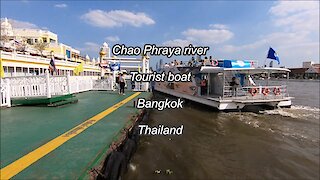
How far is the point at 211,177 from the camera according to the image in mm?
5012

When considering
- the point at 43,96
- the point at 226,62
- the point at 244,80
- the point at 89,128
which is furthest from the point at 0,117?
the point at 244,80

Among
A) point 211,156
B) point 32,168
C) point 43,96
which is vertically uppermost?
point 43,96

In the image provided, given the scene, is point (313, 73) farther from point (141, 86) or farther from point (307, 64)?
point (141, 86)

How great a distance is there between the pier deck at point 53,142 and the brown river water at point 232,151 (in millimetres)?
1223

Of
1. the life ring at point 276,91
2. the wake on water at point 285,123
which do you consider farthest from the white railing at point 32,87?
the life ring at point 276,91

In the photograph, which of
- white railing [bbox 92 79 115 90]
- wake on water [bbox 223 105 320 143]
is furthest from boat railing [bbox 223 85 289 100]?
white railing [bbox 92 79 115 90]

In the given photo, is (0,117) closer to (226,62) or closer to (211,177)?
(211,177)

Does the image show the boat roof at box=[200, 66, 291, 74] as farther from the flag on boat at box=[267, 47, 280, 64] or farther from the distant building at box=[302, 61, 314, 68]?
the distant building at box=[302, 61, 314, 68]

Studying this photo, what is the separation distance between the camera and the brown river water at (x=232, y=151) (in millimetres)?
5293

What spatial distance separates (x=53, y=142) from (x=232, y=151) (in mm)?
5406

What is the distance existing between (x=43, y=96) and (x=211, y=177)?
7665 mm

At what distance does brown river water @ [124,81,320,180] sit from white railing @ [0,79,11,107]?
5660 millimetres

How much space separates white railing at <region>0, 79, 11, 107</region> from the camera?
8039mm

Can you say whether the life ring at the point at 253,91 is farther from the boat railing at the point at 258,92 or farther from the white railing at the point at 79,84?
the white railing at the point at 79,84
